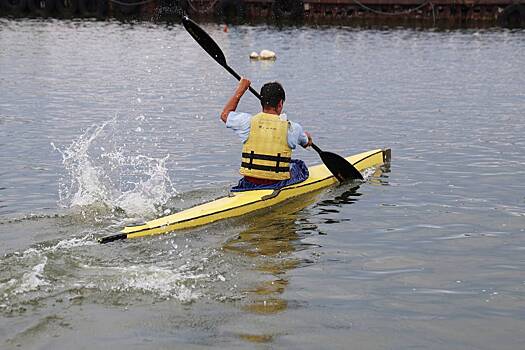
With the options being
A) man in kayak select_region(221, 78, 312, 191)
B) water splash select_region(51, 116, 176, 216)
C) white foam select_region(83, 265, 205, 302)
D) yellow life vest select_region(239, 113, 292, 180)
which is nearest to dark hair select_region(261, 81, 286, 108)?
man in kayak select_region(221, 78, 312, 191)

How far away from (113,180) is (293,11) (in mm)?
45622

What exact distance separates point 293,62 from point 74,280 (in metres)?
26.9

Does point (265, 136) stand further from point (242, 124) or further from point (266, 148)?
point (242, 124)

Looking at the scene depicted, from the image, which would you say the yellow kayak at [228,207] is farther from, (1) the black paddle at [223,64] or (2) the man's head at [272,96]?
(2) the man's head at [272,96]

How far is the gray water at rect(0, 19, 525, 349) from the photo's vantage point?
24.4 ft

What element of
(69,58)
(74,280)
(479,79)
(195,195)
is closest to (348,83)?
(479,79)

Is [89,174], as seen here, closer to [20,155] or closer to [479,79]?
[20,155]

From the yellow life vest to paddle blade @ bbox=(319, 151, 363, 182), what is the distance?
171 cm

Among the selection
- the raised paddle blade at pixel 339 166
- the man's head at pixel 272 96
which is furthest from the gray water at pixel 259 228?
the man's head at pixel 272 96

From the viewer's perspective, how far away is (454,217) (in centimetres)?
1152

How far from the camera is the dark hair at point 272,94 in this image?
11.1 m

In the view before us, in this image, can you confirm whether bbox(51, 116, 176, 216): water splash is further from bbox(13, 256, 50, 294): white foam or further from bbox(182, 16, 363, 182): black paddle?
bbox(13, 256, 50, 294): white foam

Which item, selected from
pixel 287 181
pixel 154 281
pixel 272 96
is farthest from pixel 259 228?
pixel 154 281

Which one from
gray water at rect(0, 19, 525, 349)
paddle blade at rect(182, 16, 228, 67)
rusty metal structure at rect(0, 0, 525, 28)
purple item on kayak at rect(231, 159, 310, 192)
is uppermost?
rusty metal structure at rect(0, 0, 525, 28)
